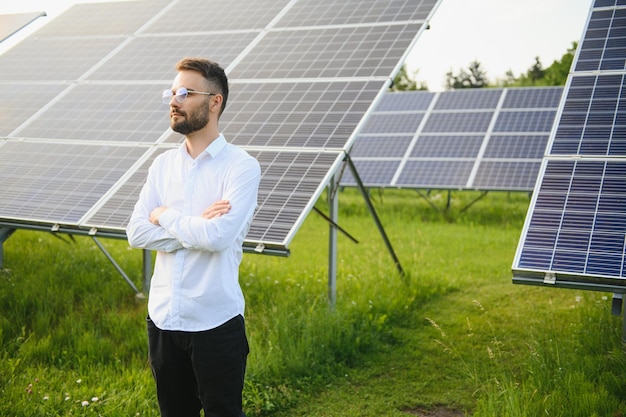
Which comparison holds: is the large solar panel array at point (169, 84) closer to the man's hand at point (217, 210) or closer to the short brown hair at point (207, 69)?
the man's hand at point (217, 210)

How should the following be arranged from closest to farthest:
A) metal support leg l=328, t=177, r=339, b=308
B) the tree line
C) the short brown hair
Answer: the short brown hair, metal support leg l=328, t=177, r=339, b=308, the tree line

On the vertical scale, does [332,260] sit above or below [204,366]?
below

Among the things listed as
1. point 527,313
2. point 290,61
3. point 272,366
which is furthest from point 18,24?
point 527,313

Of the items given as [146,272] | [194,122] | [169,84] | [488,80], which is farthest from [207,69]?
[488,80]

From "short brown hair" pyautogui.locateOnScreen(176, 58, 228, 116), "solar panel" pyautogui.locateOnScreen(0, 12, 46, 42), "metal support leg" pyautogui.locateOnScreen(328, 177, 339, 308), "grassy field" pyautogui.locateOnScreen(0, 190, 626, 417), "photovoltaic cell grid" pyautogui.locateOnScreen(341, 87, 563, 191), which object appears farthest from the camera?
"photovoltaic cell grid" pyautogui.locateOnScreen(341, 87, 563, 191)

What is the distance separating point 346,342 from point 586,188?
2.31 meters

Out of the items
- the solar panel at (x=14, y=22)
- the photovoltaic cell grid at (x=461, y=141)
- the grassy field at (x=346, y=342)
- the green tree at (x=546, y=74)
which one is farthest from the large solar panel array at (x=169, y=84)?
the green tree at (x=546, y=74)

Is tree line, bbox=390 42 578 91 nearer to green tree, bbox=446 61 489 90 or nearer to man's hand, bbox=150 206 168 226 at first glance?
green tree, bbox=446 61 489 90

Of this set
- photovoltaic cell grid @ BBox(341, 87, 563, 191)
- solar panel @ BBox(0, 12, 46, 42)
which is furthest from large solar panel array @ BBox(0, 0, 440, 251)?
photovoltaic cell grid @ BBox(341, 87, 563, 191)

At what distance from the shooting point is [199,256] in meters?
3.32

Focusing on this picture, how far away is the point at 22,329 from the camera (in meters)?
5.83

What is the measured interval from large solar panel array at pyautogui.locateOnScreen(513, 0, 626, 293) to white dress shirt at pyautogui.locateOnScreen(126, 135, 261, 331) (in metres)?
2.14

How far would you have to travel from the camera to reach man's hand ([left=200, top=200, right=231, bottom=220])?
3242 millimetres

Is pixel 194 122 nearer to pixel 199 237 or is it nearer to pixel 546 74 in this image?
pixel 199 237
